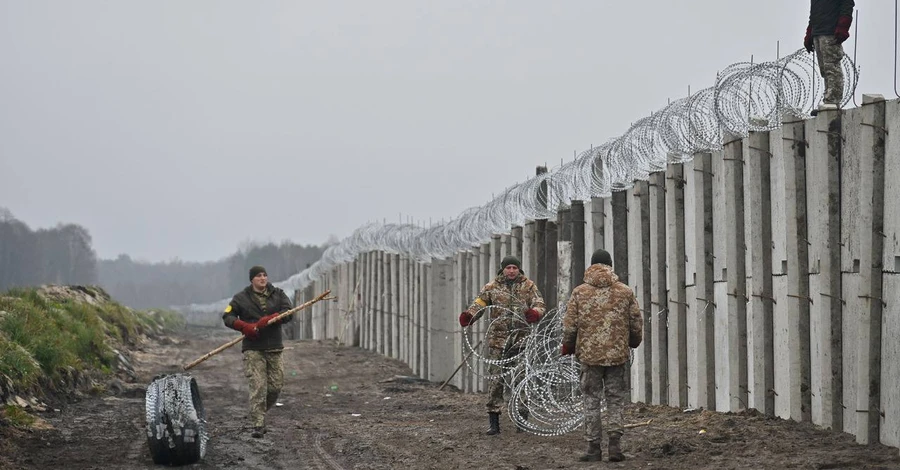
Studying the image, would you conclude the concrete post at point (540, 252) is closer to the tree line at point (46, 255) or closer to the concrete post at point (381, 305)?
the concrete post at point (381, 305)

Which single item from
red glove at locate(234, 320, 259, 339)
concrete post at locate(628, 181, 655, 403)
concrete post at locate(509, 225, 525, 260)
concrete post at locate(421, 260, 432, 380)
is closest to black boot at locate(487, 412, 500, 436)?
concrete post at locate(628, 181, 655, 403)

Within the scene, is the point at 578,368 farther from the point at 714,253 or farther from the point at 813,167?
the point at 813,167

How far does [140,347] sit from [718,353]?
64.1 feet

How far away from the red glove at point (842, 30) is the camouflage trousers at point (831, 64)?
4 cm

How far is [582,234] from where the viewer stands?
13680mm

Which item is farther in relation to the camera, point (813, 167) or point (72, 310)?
point (72, 310)

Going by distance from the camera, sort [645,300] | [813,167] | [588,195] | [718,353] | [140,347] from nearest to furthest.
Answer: [813,167]
[718,353]
[645,300]
[588,195]
[140,347]

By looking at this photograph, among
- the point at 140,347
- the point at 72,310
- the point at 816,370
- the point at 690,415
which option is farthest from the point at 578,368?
the point at 140,347

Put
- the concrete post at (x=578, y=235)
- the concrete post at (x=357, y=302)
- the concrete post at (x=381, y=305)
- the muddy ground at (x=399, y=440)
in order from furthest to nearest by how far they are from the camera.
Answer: the concrete post at (x=357, y=302)
the concrete post at (x=381, y=305)
the concrete post at (x=578, y=235)
the muddy ground at (x=399, y=440)

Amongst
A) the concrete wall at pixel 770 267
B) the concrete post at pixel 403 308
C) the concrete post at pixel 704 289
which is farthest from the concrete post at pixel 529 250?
the concrete post at pixel 403 308

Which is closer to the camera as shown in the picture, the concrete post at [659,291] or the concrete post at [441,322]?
the concrete post at [659,291]

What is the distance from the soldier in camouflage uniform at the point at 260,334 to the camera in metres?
12.0

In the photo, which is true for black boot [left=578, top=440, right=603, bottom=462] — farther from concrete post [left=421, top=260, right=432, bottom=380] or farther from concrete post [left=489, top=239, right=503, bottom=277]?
concrete post [left=421, top=260, right=432, bottom=380]

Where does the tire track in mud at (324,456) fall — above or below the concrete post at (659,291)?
below
